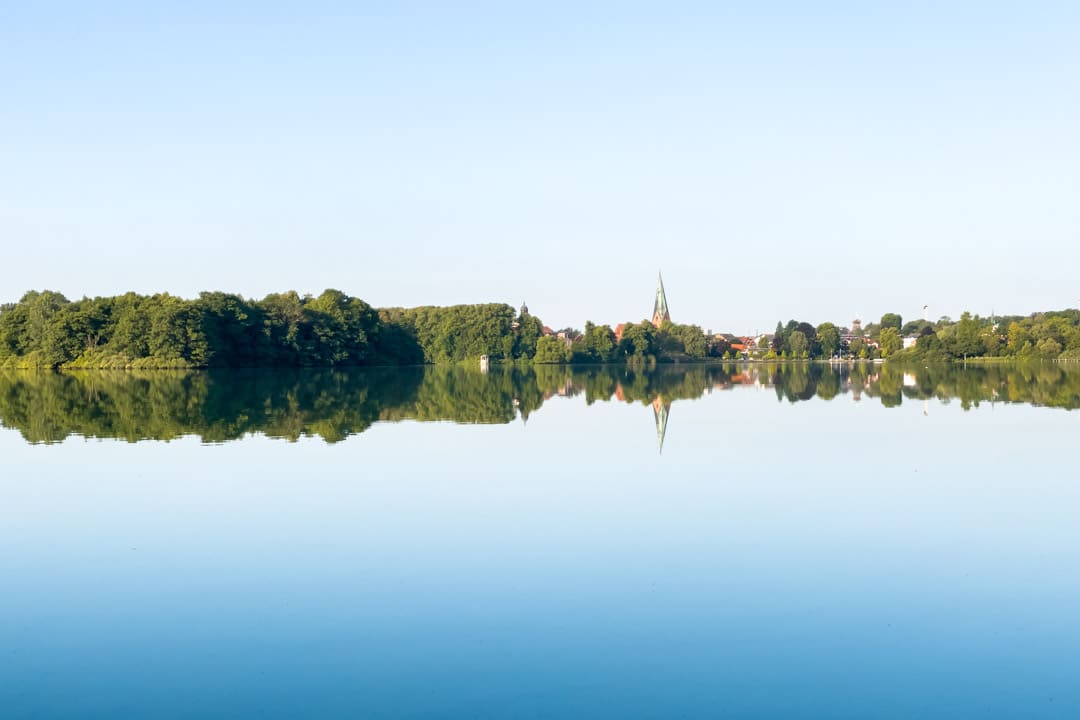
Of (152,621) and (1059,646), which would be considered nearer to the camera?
(1059,646)

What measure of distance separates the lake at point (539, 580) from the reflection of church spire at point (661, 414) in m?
2.22

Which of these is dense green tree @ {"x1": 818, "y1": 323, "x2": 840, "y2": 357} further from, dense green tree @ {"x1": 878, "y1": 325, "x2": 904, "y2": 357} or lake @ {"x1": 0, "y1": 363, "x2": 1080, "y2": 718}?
lake @ {"x1": 0, "y1": 363, "x2": 1080, "y2": 718}

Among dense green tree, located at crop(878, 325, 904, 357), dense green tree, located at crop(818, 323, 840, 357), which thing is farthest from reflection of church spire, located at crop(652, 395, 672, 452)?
dense green tree, located at crop(818, 323, 840, 357)

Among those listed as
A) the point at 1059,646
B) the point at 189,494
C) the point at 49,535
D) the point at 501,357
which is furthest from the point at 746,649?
the point at 501,357

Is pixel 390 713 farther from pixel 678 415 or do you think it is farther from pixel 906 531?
pixel 678 415

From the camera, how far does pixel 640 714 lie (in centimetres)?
664

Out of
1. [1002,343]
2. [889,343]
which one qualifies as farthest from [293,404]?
[889,343]

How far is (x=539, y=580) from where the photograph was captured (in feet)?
33.3

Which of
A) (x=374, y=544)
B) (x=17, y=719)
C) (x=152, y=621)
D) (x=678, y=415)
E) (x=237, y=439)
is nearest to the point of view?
(x=17, y=719)

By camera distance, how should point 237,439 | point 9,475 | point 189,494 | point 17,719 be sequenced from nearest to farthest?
point 17,719 → point 189,494 → point 9,475 → point 237,439

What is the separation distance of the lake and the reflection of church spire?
222cm

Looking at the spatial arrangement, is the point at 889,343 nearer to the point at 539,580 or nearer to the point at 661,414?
the point at 661,414

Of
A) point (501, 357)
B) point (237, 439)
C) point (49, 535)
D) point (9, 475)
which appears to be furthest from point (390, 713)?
point (501, 357)

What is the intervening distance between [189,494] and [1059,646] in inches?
503
